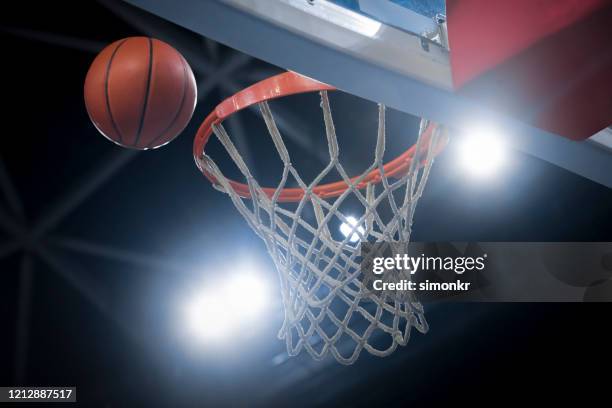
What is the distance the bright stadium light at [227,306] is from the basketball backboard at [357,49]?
9.03 ft

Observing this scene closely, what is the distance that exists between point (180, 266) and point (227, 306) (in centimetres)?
37

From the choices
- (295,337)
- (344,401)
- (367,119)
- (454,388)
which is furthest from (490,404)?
(367,119)

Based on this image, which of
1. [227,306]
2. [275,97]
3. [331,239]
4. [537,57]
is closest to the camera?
[537,57]

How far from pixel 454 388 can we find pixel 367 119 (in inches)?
70.1

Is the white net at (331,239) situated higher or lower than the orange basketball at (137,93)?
lower

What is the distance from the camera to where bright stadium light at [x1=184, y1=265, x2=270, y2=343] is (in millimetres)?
3414

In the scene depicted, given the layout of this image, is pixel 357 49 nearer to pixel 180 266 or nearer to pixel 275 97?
pixel 275 97

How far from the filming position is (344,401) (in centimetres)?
347

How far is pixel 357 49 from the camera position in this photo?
68 cm

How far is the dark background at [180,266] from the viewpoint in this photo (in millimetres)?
2859

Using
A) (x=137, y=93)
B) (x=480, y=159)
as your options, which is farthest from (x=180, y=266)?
(x=137, y=93)

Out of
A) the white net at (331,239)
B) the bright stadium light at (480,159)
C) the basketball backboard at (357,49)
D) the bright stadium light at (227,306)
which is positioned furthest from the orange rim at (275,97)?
the bright stadium light at (227,306)

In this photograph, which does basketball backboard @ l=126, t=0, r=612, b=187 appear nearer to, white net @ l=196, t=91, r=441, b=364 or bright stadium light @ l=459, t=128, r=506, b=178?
white net @ l=196, t=91, r=441, b=364

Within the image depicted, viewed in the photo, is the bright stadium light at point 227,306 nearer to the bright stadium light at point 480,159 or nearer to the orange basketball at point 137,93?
the bright stadium light at point 480,159
